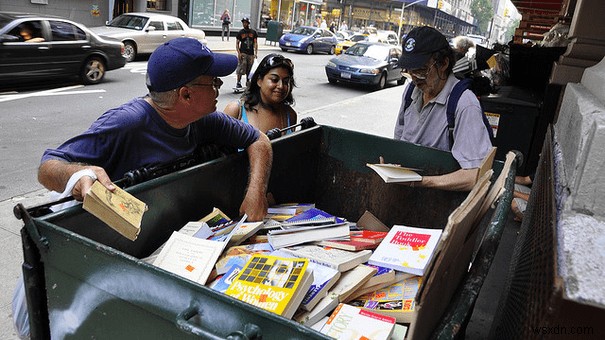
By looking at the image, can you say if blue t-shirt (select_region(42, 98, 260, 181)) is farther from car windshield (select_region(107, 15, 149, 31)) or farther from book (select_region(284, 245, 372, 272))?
car windshield (select_region(107, 15, 149, 31))

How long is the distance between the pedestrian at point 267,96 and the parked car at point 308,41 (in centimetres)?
2359

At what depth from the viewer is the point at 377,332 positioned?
1.63 metres

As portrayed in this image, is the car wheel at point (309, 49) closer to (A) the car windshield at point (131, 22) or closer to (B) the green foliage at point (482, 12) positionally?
(A) the car windshield at point (131, 22)

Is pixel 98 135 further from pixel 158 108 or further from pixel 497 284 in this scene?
pixel 497 284

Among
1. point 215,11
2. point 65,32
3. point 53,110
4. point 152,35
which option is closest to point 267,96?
point 53,110

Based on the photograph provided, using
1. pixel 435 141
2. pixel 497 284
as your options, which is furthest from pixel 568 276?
pixel 497 284

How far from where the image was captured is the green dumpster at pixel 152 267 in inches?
52.2

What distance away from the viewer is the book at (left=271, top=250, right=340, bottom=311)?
184cm

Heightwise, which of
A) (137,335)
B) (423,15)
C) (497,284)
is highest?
(423,15)

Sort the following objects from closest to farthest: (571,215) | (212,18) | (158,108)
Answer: (571,215), (158,108), (212,18)

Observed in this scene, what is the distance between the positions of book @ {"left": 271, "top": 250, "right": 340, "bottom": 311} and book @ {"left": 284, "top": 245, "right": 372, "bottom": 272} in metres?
0.04

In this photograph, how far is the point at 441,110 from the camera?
3.20m

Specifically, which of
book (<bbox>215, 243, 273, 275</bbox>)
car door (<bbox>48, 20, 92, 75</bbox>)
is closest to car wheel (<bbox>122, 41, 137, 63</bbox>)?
car door (<bbox>48, 20, 92, 75</bbox>)

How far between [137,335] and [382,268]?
1.11 meters
